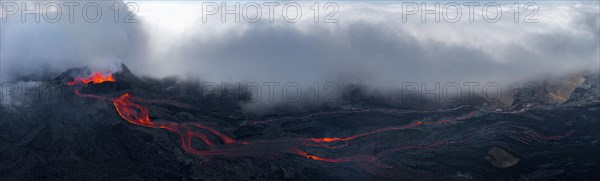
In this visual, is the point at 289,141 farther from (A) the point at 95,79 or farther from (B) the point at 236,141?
(A) the point at 95,79

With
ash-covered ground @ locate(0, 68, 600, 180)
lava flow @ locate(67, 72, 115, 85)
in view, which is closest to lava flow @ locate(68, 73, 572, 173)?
ash-covered ground @ locate(0, 68, 600, 180)

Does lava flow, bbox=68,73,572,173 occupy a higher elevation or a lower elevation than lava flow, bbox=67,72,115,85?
lower

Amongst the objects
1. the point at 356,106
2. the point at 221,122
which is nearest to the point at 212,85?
the point at 221,122

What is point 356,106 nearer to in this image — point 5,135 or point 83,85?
point 83,85

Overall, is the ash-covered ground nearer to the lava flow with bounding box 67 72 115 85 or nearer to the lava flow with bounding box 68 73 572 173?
the lava flow with bounding box 68 73 572 173

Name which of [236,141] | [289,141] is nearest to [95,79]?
[236,141]

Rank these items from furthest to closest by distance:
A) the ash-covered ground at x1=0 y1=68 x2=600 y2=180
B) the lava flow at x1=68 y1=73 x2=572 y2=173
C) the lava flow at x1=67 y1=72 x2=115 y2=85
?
the lava flow at x1=67 y1=72 x2=115 y2=85
the lava flow at x1=68 y1=73 x2=572 y2=173
the ash-covered ground at x1=0 y1=68 x2=600 y2=180

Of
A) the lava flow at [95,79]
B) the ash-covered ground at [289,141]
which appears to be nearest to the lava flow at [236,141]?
the ash-covered ground at [289,141]
